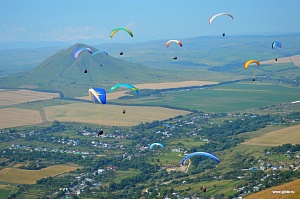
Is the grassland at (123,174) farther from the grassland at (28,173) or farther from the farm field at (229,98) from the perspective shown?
the farm field at (229,98)

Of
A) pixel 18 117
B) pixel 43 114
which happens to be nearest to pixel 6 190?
pixel 18 117

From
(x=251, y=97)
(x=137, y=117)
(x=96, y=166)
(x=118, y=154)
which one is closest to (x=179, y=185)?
(x=96, y=166)

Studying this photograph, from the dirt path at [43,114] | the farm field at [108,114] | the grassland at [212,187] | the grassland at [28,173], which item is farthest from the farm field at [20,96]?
the grassland at [212,187]

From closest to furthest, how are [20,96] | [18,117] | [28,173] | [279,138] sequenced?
[28,173] < [279,138] < [18,117] < [20,96]

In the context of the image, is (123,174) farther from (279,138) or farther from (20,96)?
(20,96)

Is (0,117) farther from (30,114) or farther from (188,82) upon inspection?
(188,82)

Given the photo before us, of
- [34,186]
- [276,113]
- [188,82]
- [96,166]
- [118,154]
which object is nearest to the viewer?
[34,186]

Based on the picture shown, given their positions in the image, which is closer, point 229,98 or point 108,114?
point 108,114

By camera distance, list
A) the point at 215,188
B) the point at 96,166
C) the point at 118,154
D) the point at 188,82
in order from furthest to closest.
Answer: the point at 188,82, the point at 118,154, the point at 96,166, the point at 215,188
